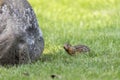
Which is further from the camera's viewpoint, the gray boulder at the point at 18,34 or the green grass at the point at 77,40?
the gray boulder at the point at 18,34

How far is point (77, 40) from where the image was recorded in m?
10.5

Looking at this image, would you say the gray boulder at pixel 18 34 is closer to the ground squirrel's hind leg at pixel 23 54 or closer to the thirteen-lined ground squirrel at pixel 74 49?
the ground squirrel's hind leg at pixel 23 54

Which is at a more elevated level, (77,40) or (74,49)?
(74,49)

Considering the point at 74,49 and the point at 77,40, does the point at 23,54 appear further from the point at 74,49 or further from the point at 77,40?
the point at 77,40

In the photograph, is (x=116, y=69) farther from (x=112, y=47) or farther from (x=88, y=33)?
(x=88, y=33)

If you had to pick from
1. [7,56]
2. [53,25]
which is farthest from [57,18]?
[7,56]

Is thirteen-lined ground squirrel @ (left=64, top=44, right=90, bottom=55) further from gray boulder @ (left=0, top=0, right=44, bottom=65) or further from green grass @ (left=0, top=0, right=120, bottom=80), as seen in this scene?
gray boulder @ (left=0, top=0, right=44, bottom=65)

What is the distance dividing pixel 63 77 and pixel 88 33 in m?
4.32

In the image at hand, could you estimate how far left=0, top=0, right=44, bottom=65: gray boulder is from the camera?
787 cm

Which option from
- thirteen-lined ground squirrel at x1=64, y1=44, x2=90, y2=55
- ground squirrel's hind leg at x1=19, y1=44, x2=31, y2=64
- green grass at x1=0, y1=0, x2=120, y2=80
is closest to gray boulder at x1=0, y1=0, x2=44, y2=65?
ground squirrel's hind leg at x1=19, y1=44, x2=31, y2=64

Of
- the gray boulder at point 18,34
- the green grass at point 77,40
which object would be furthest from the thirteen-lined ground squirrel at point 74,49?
the gray boulder at point 18,34

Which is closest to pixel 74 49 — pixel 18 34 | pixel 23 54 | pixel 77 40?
pixel 23 54

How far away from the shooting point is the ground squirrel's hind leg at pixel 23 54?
7.97 metres

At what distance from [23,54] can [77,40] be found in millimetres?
2618
